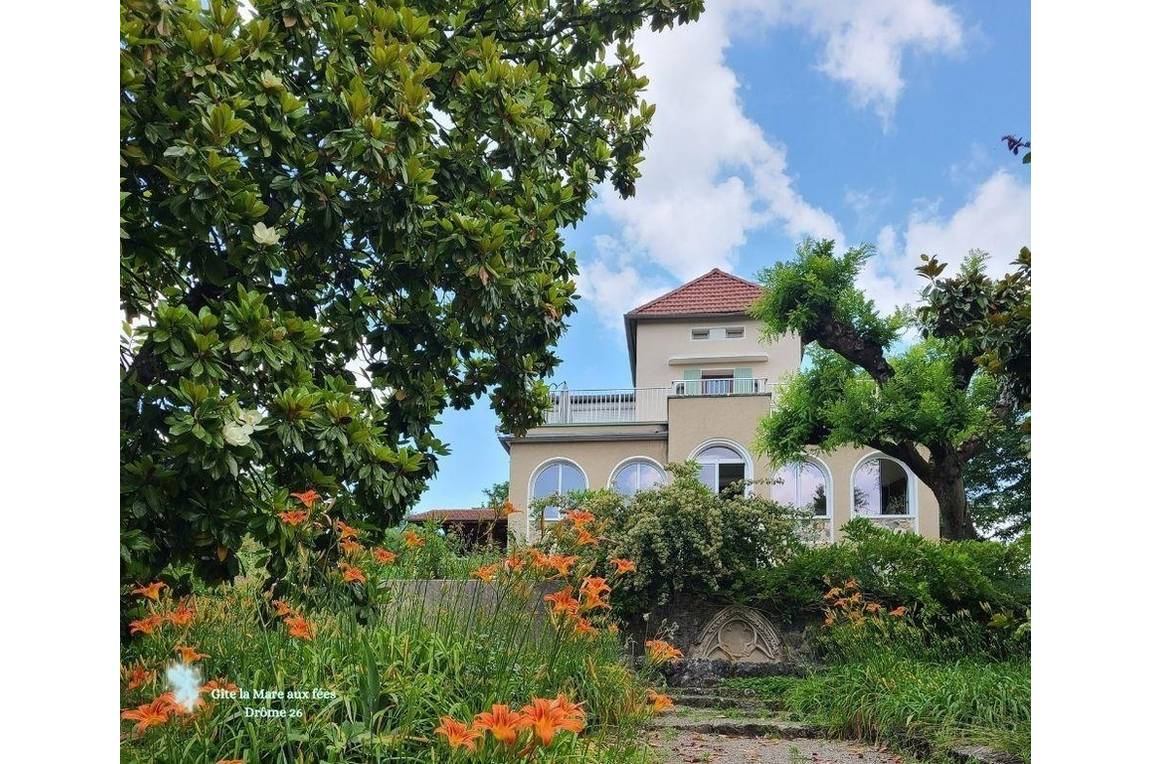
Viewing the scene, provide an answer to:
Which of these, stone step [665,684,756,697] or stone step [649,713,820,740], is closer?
stone step [649,713,820,740]

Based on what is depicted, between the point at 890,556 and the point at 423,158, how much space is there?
13.5ft

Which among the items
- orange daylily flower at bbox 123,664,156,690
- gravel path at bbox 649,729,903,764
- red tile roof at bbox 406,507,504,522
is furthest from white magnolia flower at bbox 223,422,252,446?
gravel path at bbox 649,729,903,764

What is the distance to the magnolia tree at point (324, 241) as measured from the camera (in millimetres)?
2699

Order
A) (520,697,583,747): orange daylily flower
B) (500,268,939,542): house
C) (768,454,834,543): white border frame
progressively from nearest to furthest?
(520,697,583,747): orange daylily flower, (500,268,939,542): house, (768,454,834,543): white border frame

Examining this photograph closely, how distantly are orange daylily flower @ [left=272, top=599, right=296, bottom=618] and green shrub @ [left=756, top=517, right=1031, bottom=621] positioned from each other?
3689 mm

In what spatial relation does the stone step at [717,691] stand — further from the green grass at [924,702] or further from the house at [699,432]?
the house at [699,432]

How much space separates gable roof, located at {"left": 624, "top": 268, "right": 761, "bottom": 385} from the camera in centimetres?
339

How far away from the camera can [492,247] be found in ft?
10.8

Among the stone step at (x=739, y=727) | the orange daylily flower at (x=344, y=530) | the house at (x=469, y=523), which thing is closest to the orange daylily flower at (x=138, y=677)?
the orange daylily flower at (x=344, y=530)

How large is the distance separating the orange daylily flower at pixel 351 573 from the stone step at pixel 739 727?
1.58 metres

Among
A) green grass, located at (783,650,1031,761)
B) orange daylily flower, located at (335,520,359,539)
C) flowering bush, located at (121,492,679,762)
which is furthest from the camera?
green grass, located at (783,650,1031,761)

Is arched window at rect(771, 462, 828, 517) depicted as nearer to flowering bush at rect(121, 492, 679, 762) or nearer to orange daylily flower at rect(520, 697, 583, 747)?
flowering bush at rect(121, 492, 679, 762)

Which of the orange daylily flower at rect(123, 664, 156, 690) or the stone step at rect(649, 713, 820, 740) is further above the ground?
the orange daylily flower at rect(123, 664, 156, 690)
